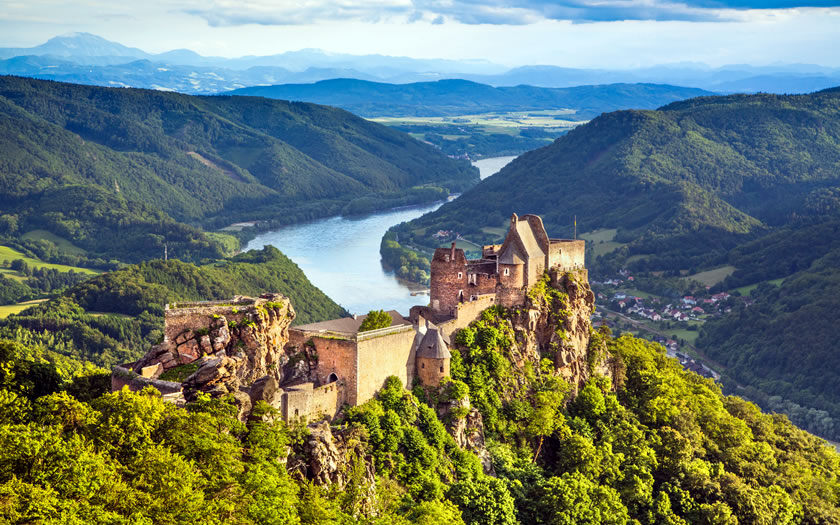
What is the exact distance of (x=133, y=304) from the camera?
15200 centimetres

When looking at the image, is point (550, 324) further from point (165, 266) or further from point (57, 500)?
point (165, 266)

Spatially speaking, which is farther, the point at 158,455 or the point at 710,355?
the point at 710,355

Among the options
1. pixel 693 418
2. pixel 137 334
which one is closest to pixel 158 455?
pixel 693 418

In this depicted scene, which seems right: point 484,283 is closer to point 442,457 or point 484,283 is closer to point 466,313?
point 466,313

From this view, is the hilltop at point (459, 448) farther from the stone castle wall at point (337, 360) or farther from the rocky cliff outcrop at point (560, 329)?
the stone castle wall at point (337, 360)

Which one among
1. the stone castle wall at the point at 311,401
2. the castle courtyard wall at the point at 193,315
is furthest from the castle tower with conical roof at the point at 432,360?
the castle courtyard wall at the point at 193,315

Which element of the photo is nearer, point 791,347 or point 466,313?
point 466,313

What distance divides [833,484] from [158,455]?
5967cm

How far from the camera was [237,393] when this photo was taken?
48.9m

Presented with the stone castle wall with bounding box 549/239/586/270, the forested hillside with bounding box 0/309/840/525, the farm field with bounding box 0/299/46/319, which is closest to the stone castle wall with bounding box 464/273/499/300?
the forested hillside with bounding box 0/309/840/525

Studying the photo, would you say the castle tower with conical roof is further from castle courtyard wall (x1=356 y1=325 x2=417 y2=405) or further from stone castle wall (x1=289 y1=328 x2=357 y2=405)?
stone castle wall (x1=289 y1=328 x2=357 y2=405)

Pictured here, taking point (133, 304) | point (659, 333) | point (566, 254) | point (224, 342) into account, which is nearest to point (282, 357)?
A: point (224, 342)

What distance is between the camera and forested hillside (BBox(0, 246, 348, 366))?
445 ft

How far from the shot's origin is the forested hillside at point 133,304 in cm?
13562
